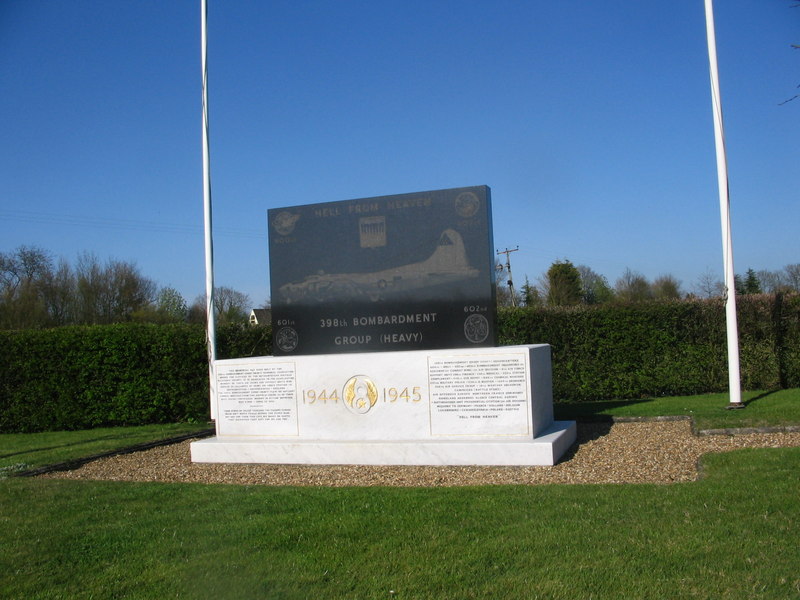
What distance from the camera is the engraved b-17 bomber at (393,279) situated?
8.66m

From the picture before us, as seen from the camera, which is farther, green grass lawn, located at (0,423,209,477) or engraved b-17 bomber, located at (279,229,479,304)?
green grass lawn, located at (0,423,209,477)

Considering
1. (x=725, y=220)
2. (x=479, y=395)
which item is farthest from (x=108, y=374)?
(x=725, y=220)

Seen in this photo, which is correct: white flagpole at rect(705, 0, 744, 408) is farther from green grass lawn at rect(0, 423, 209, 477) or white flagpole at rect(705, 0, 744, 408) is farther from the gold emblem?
green grass lawn at rect(0, 423, 209, 477)

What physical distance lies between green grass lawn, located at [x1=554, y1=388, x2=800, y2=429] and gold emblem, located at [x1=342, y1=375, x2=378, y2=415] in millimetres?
4088

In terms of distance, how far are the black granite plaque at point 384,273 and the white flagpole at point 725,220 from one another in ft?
14.7

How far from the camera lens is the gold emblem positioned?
27.5ft

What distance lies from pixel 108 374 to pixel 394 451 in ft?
27.8

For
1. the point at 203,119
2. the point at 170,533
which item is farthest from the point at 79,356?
the point at 170,533

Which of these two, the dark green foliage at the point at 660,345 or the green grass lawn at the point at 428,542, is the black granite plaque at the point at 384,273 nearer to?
the green grass lawn at the point at 428,542

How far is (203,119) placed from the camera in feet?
40.1

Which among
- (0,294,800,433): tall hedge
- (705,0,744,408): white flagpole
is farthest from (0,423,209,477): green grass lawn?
(705,0,744,408): white flagpole

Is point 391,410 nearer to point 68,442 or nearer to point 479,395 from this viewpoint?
point 479,395

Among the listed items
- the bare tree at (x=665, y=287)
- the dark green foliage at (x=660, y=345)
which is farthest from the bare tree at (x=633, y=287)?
the dark green foliage at (x=660, y=345)

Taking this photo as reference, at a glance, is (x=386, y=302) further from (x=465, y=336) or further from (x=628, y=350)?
(x=628, y=350)
